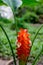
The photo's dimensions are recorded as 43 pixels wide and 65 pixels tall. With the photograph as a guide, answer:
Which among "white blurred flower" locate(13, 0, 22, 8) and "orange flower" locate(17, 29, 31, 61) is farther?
"white blurred flower" locate(13, 0, 22, 8)

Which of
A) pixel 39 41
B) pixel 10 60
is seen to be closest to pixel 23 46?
pixel 10 60

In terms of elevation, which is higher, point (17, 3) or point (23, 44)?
point (17, 3)

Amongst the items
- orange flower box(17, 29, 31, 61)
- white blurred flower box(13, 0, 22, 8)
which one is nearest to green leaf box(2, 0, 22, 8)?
white blurred flower box(13, 0, 22, 8)

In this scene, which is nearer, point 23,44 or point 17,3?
point 23,44

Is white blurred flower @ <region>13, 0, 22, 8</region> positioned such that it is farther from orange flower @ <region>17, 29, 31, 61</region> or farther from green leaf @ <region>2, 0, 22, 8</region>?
orange flower @ <region>17, 29, 31, 61</region>

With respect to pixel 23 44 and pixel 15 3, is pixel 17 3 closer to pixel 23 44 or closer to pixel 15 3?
pixel 15 3

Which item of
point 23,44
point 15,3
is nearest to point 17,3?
point 15,3

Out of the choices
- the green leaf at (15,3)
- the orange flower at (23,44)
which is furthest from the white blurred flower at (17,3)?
the orange flower at (23,44)

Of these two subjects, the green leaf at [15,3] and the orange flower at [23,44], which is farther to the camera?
the green leaf at [15,3]

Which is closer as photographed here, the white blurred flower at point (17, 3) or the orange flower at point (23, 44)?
the orange flower at point (23, 44)

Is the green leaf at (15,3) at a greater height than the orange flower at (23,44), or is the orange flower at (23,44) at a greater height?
the green leaf at (15,3)

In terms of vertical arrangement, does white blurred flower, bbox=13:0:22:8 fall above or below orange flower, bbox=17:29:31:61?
above

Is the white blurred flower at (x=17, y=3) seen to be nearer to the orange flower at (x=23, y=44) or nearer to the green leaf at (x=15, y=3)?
the green leaf at (x=15, y=3)
